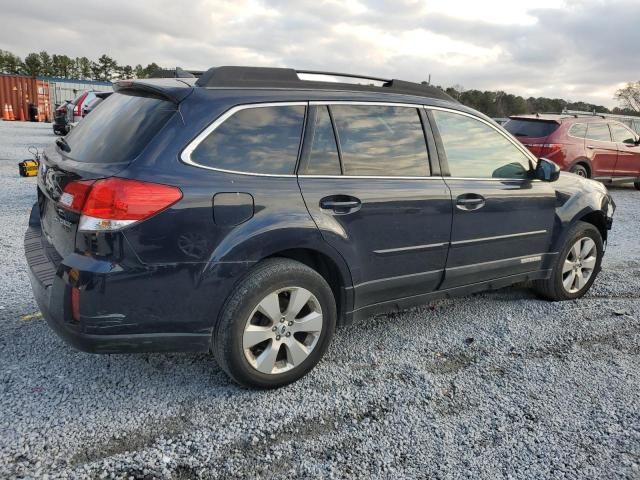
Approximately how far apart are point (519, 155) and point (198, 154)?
8.97 feet

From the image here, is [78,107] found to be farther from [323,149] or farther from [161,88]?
[323,149]

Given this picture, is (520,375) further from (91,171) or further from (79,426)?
(91,171)

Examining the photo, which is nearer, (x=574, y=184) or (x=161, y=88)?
(x=161, y=88)

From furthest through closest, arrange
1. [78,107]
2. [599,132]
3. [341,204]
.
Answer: [78,107]
[599,132]
[341,204]

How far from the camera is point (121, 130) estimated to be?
2.81 meters

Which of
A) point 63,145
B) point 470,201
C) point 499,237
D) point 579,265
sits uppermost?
point 63,145

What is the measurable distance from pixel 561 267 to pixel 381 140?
2287mm

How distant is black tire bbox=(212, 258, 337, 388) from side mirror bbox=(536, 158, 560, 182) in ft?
7.27

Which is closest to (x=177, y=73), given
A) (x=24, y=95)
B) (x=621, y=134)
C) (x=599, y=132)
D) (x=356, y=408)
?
(x=356, y=408)

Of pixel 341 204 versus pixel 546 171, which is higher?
pixel 546 171

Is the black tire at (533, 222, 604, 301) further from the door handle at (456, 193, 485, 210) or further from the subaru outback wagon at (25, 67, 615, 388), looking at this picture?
the door handle at (456, 193, 485, 210)

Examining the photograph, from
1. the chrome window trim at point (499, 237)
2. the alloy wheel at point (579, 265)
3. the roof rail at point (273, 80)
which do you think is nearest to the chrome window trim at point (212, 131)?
the roof rail at point (273, 80)

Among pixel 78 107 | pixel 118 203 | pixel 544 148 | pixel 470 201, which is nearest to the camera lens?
pixel 118 203

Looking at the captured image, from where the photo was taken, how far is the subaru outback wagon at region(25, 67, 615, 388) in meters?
2.54
